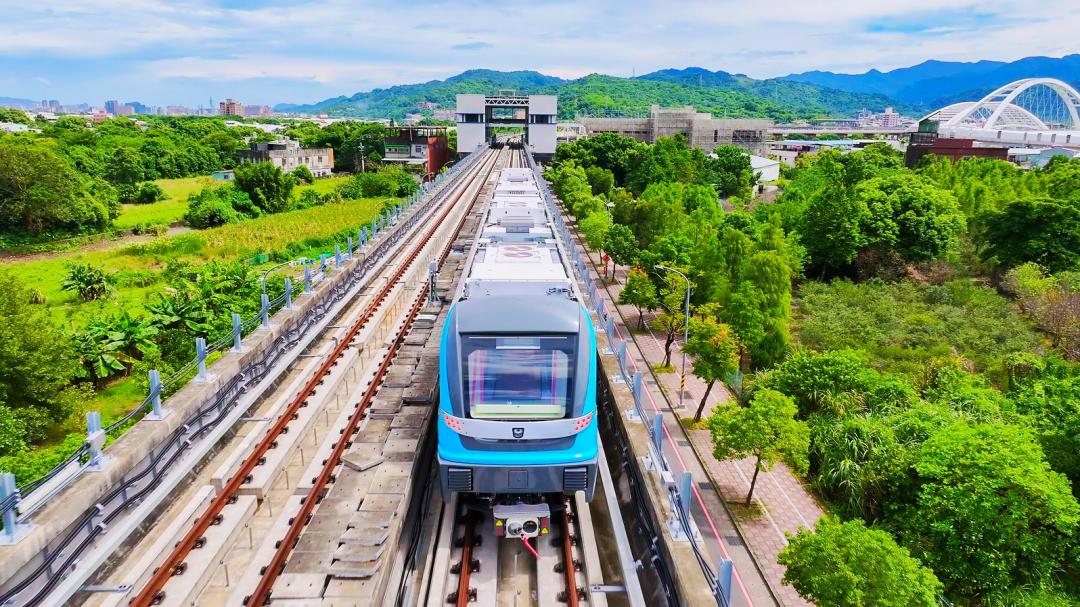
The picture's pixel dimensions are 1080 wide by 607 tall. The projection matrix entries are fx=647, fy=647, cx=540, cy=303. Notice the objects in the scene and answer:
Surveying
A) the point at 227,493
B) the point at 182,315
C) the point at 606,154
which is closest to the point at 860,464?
the point at 227,493

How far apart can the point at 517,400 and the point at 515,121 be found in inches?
3104

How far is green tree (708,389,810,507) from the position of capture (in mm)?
13992

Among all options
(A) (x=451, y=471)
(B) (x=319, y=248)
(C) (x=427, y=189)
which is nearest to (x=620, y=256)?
(C) (x=427, y=189)

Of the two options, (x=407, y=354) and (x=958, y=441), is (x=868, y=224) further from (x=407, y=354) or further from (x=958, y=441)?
Result: (x=407, y=354)

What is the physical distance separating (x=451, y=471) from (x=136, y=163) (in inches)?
3129

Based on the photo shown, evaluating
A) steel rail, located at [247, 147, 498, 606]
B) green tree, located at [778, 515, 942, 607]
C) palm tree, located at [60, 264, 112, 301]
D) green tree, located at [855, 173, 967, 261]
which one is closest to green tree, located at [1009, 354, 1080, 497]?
green tree, located at [778, 515, 942, 607]

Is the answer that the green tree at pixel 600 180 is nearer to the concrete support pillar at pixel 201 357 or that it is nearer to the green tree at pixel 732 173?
the green tree at pixel 732 173

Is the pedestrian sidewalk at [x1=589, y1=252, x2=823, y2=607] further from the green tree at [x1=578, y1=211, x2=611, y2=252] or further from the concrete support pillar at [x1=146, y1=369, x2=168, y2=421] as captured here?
the green tree at [x1=578, y1=211, x2=611, y2=252]

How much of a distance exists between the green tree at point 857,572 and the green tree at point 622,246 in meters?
23.1

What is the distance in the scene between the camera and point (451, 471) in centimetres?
862

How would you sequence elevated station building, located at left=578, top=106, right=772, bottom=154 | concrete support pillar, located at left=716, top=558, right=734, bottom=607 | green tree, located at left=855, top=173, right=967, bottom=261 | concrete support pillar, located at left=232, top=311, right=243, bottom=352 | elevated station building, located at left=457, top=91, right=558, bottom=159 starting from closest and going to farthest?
concrete support pillar, located at left=716, top=558, right=734, bottom=607 → concrete support pillar, located at left=232, top=311, right=243, bottom=352 → green tree, located at left=855, top=173, right=967, bottom=261 → elevated station building, located at left=457, top=91, right=558, bottom=159 → elevated station building, located at left=578, top=106, right=772, bottom=154

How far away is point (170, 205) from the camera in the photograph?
61.7 metres

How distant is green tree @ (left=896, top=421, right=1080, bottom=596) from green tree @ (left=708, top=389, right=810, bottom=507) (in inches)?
99.0

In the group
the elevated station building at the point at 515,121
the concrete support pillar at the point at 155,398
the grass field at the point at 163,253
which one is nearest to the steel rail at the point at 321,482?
the concrete support pillar at the point at 155,398
